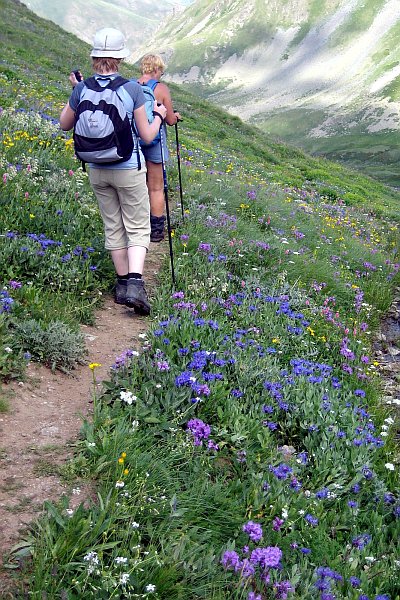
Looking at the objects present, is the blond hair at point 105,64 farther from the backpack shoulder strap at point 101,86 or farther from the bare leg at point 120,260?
the bare leg at point 120,260

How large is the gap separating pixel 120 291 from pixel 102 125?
215cm

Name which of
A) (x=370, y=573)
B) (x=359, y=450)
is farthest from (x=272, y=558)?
(x=359, y=450)

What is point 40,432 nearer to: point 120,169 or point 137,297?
point 137,297

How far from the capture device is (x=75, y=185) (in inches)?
344

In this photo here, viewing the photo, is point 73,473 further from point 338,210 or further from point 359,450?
point 338,210

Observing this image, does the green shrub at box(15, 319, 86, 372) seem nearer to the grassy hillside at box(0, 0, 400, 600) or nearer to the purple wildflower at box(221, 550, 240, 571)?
the grassy hillside at box(0, 0, 400, 600)

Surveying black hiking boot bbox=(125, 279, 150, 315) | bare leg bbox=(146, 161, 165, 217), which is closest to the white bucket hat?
black hiking boot bbox=(125, 279, 150, 315)

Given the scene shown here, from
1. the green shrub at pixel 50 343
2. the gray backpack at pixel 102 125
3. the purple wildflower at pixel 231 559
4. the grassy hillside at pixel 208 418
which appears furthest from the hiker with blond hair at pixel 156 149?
the purple wildflower at pixel 231 559

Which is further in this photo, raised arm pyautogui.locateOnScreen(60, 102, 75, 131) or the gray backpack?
raised arm pyautogui.locateOnScreen(60, 102, 75, 131)

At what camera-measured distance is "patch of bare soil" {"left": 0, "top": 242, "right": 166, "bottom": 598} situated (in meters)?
3.46

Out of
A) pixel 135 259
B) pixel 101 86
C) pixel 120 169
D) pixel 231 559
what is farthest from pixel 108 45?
pixel 231 559

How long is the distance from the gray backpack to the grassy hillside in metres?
1.39

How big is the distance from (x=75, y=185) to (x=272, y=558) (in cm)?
693

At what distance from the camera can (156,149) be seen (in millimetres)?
8969
